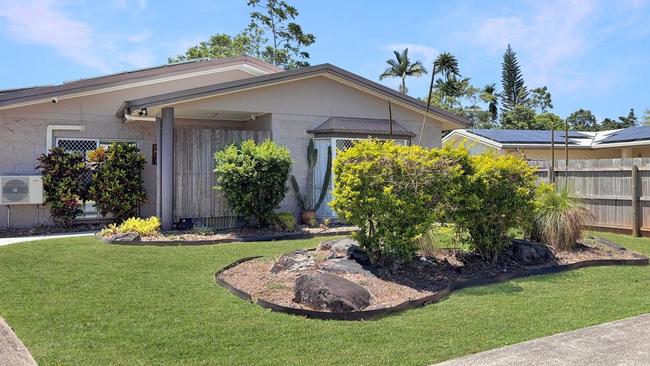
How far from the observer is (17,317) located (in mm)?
4918

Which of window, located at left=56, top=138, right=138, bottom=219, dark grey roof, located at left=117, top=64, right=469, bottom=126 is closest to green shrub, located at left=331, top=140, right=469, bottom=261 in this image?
dark grey roof, located at left=117, top=64, right=469, bottom=126

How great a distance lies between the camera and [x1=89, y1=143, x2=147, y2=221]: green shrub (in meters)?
12.0

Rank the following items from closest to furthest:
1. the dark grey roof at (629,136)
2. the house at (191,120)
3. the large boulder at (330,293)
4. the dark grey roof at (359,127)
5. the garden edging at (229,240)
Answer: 1. the large boulder at (330,293)
2. the garden edging at (229,240)
3. the house at (191,120)
4. the dark grey roof at (359,127)
5. the dark grey roof at (629,136)

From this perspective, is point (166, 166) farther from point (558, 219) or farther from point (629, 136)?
point (629, 136)

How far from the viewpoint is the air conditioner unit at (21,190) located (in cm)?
1138

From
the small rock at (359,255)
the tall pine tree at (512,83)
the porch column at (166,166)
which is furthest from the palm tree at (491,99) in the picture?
the small rock at (359,255)

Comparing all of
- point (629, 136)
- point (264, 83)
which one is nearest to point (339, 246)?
point (264, 83)

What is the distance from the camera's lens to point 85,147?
12.7 metres

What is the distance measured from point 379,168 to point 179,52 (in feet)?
104

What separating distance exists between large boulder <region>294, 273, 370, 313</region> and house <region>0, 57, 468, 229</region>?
6.55m

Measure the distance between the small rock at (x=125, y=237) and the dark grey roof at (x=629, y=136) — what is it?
745 inches

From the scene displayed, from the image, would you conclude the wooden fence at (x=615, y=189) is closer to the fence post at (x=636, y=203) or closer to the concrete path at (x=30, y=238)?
the fence post at (x=636, y=203)

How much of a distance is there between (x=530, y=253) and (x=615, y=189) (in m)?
5.92

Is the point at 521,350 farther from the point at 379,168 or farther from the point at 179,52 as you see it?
the point at 179,52
